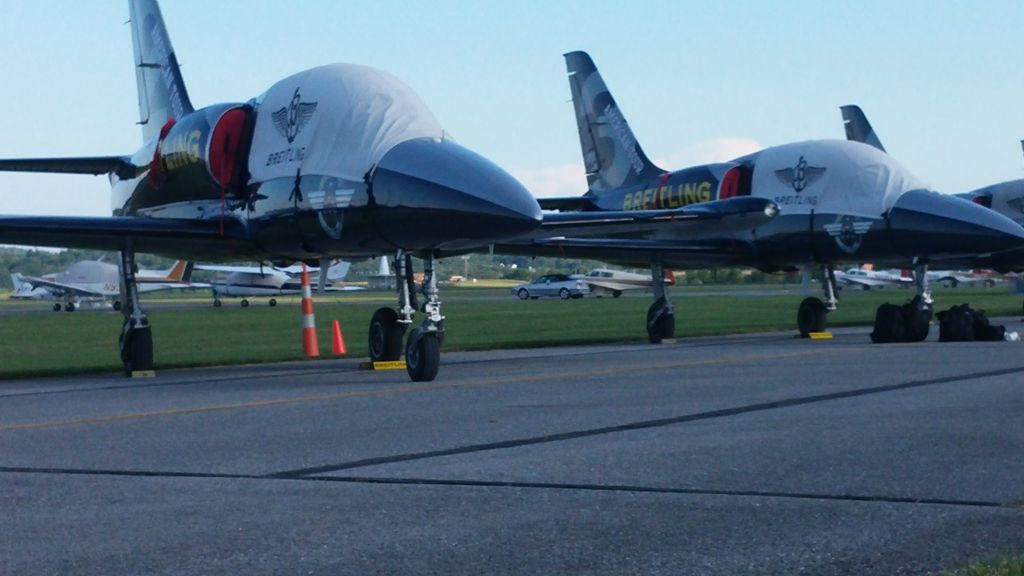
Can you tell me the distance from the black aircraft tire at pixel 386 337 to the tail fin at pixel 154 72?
4.80 metres

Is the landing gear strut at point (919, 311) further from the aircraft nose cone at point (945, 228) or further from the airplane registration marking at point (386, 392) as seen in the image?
the airplane registration marking at point (386, 392)

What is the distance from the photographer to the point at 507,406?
1123 cm

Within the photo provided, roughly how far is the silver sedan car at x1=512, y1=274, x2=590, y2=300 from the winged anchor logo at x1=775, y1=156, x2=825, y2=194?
2128 inches

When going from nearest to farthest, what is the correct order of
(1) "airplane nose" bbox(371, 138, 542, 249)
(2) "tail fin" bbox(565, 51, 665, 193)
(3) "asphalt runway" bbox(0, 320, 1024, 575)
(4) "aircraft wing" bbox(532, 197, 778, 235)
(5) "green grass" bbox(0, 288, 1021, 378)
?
(3) "asphalt runway" bbox(0, 320, 1024, 575) < (1) "airplane nose" bbox(371, 138, 542, 249) < (4) "aircraft wing" bbox(532, 197, 778, 235) < (5) "green grass" bbox(0, 288, 1021, 378) < (2) "tail fin" bbox(565, 51, 665, 193)

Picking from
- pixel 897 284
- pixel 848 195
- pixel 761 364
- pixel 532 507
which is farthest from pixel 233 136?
pixel 897 284

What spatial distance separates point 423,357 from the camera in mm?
14305

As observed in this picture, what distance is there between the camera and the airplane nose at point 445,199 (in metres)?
14.0

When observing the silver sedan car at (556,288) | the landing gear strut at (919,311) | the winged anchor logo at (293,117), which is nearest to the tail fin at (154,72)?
the winged anchor logo at (293,117)

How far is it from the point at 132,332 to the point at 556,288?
63024 mm

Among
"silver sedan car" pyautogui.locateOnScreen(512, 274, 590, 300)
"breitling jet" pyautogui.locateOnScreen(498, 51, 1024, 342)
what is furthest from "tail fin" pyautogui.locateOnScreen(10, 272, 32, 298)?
"breitling jet" pyautogui.locateOnScreen(498, 51, 1024, 342)

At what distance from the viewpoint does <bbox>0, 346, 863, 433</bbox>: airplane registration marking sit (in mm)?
10648

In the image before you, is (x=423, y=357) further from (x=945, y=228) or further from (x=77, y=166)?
(x=945, y=228)

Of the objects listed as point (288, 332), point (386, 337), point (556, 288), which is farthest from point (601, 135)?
point (556, 288)

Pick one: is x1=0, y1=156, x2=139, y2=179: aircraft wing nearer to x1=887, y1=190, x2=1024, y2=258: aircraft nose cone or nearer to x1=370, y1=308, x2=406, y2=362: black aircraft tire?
x1=370, y1=308, x2=406, y2=362: black aircraft tire
